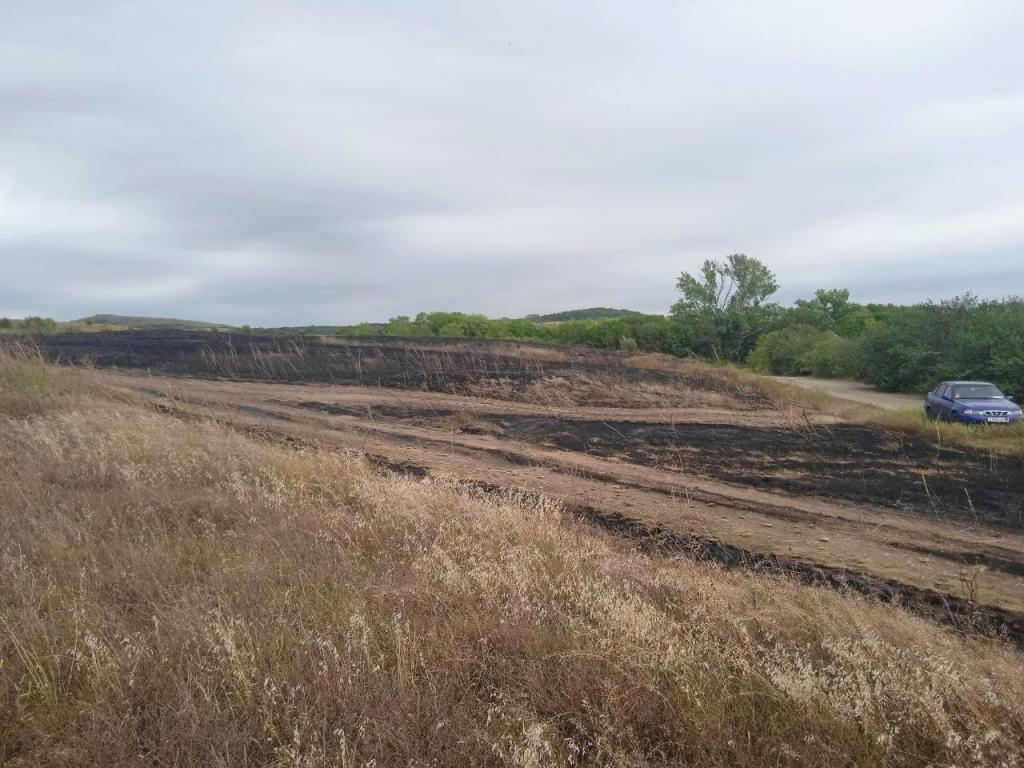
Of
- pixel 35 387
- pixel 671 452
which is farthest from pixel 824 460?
pixel 35 387

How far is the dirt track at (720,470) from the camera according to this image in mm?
7438

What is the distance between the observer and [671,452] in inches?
539

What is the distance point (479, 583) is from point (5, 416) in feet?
34.6

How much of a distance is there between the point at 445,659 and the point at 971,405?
1981 centimetres

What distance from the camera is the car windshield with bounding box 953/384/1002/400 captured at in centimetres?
1892

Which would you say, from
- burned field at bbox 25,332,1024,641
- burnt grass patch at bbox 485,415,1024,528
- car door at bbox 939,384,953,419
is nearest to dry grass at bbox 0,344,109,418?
burned field at bbox 25,332,1024,641

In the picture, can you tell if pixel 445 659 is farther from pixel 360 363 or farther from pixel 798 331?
pixel 798 331

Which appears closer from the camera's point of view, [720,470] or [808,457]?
[720,470]

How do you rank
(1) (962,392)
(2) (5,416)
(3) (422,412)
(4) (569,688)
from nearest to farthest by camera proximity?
(4) (569,688) < (2) (5,416) < (3) (422,412) < (1) (962,392)

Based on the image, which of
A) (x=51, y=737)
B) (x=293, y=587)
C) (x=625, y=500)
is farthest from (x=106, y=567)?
(x=625, y=500)

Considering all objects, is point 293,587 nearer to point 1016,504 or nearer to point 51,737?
point 51,737

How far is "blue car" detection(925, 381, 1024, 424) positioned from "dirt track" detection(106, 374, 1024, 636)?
3.19m

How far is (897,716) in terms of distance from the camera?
3.26 metres

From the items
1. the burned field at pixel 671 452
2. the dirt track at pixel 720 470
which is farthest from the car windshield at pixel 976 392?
the dirt track at pixel 720 470
